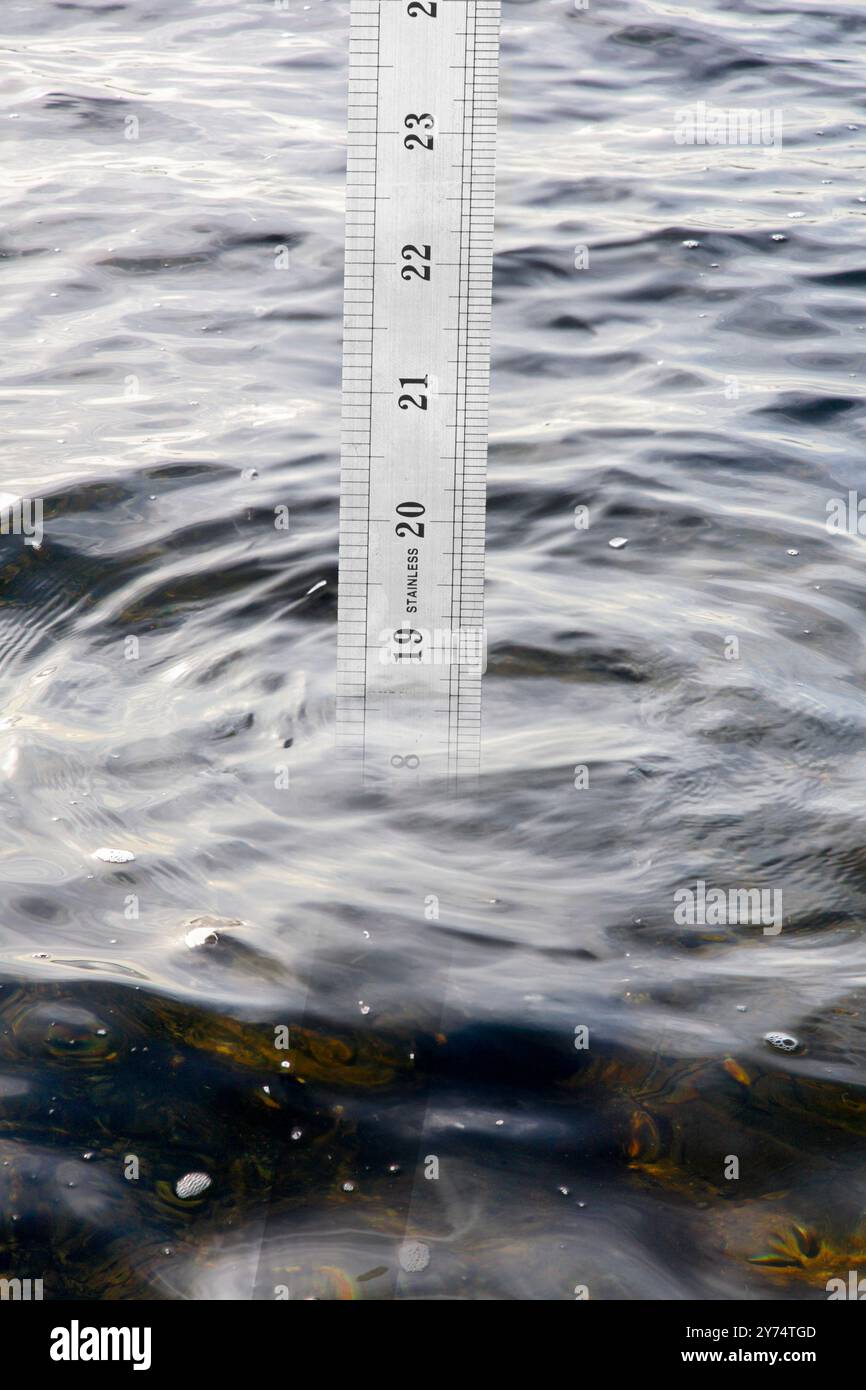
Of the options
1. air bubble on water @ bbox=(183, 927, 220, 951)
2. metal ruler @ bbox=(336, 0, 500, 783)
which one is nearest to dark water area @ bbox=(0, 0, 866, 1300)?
air bubble on water @ bbox=(183, 927, 220, 951)

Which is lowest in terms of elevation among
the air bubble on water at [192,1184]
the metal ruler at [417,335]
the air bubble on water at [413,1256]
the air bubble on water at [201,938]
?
the air bubble on water at [413,1256]

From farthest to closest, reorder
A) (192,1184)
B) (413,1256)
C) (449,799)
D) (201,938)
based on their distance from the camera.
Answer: (449,799) → (201,938) → (192,1184) → (413,1256)

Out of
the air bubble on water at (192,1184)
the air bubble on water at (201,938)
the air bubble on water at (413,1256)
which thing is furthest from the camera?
the air bubble on water at (201,938)

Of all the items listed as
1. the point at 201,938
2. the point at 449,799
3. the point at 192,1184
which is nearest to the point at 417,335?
the point at 449,799

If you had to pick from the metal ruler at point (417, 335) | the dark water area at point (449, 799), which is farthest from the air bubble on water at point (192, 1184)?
the metal ruler at point (417, 335)

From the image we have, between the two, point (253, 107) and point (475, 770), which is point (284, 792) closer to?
point (475, 770)

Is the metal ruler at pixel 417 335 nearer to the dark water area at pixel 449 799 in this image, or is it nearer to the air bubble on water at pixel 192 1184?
the dark water area at pixel 449 799

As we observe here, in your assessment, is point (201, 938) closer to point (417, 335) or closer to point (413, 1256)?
point (413, 1256)
